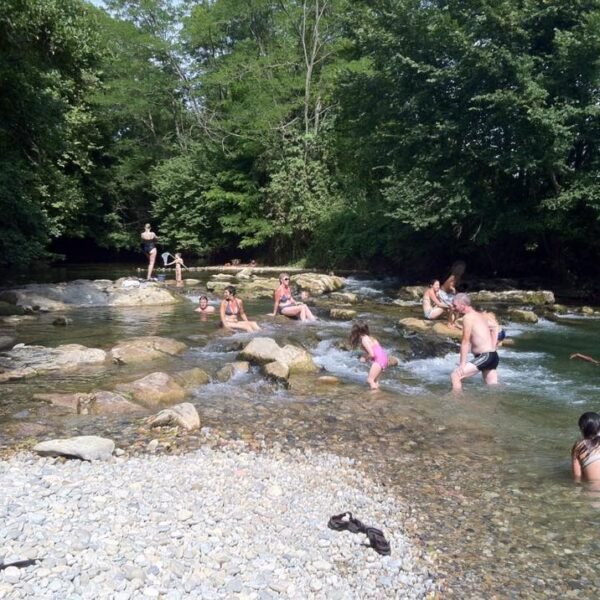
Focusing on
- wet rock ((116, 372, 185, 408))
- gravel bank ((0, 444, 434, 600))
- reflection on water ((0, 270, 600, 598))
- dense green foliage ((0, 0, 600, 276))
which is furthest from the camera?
dense green foliage ((0, 0, 600, 276))

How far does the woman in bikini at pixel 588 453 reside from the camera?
5879 millimetres

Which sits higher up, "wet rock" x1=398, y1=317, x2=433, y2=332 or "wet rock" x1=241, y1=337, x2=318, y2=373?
"wet rock" x1=398, y1=317, x2=433, y2=332

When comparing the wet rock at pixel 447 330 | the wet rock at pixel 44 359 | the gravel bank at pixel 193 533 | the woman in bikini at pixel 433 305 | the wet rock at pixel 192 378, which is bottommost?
the wet rock at pixel 44 359

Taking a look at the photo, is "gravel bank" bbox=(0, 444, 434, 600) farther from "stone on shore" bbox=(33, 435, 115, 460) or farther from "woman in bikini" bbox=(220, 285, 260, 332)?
"woman in bikini" bbox=(220, 285, 260, 332)

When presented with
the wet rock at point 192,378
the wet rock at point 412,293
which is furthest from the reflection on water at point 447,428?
the wet rock at point 412,293

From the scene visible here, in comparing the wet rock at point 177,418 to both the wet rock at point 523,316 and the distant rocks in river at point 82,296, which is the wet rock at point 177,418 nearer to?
the distant rocks in river at point 82,296

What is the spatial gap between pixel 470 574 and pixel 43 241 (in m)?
18.5

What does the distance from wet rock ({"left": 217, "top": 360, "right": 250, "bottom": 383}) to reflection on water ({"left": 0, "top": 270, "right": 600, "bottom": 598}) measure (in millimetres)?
253

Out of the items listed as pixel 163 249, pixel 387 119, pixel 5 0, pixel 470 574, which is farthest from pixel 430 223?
pixel 163 249

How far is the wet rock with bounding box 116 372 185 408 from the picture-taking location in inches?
318

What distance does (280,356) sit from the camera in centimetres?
1043

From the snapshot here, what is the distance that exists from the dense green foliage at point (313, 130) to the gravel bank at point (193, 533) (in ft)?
39.7

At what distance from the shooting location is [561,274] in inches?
872

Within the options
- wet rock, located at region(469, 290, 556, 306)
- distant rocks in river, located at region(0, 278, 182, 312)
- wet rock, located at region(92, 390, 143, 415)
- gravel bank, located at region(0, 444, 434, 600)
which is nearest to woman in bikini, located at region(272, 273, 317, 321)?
distant rocks in river, located at region(0, 278, 182, 312)
